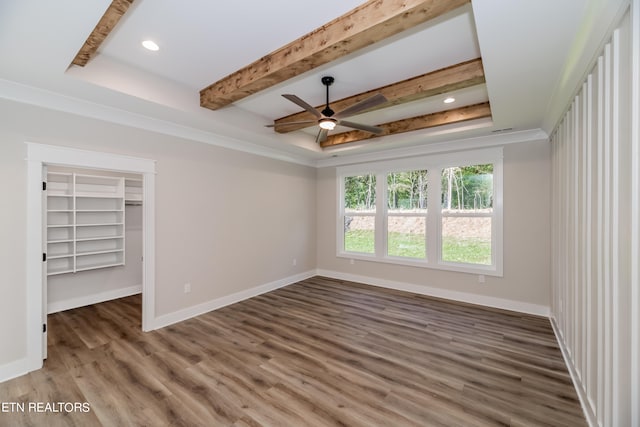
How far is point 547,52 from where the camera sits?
78.7 inches

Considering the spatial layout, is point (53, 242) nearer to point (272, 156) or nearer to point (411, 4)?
point (272, 156)

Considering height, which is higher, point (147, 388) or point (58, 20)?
point (58, 20)

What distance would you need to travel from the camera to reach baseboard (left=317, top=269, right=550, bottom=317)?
395 centimetres

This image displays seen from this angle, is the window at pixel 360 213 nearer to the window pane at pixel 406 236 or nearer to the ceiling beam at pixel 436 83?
the window pane at pixel 406 236

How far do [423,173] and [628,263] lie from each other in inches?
145

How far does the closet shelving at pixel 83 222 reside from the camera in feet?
13.1

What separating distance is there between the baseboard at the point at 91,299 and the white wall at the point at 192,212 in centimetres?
179

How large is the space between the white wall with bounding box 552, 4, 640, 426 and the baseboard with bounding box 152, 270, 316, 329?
4193 millimetres

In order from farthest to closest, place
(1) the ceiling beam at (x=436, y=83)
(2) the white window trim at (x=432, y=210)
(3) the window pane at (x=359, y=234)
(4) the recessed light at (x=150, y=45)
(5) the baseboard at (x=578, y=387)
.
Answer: (3) the window pane at (x=359, y=234)
(2) the white window trim at (x=432, y=210)
(1) the ceiling beam at (x=436, y=83)
(4) the recessed light at (x=150, y=45)
(5) the baseboard at (x=578, y=387)

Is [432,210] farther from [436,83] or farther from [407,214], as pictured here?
[436,83]

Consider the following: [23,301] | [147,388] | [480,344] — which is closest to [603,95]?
[480,344]

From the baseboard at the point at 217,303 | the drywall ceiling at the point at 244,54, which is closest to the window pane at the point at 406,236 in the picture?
the drywall ceiling at the point at 244,54

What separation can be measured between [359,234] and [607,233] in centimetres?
423

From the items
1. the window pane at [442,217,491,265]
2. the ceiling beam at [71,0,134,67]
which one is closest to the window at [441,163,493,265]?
the window pane at [442,217,491,265]
